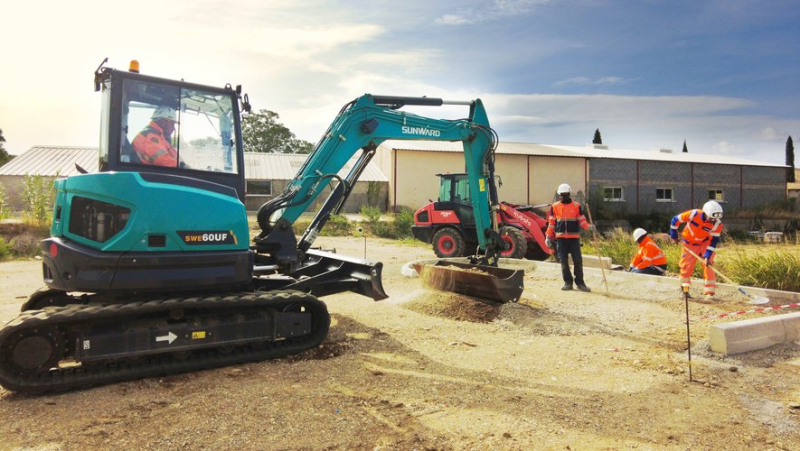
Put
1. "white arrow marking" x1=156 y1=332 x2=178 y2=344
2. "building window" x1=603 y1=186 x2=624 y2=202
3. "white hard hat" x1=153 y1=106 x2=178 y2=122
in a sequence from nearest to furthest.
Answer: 1. "white arrow marking" x1=156 y1=332 x2=178 y2=344
2. "white hard hat" x1=153 y1=106 x2=178 y2=122
3. "building window" x1=603 y1=186 x2=624 y2=202

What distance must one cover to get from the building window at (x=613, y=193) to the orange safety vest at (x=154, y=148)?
2800 cm

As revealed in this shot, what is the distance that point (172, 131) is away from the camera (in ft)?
16.4

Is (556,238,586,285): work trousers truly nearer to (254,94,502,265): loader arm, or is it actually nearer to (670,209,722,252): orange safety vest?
(670,209,722,252): orange safety vest

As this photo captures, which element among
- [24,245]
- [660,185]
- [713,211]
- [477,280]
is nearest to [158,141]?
[477,280]

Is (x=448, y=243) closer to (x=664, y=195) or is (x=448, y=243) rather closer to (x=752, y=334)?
(x=752, y=334)

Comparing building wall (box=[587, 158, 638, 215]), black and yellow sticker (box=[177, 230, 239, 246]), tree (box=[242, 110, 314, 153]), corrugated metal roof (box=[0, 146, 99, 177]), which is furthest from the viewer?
tree (box=[242, 110, 314, 153])

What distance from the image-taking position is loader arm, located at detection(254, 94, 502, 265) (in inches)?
243

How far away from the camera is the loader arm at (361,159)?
20.3ft

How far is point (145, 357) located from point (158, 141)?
1952 millimetres

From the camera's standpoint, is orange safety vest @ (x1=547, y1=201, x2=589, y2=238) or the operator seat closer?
the operator seat

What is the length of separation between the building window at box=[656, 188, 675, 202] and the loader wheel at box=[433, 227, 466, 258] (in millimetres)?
21469

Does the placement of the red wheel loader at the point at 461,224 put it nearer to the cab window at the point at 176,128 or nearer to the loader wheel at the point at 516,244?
the loader wheel at the point at 516,244

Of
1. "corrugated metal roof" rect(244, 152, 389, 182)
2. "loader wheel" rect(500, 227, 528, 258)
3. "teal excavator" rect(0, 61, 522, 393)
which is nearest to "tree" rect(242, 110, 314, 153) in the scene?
"corrugated metal roof" rect(244, 152, 389, 182)

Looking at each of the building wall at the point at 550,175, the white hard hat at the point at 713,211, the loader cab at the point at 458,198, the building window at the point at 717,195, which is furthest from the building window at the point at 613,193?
the white hard hat at the point at 713,211
